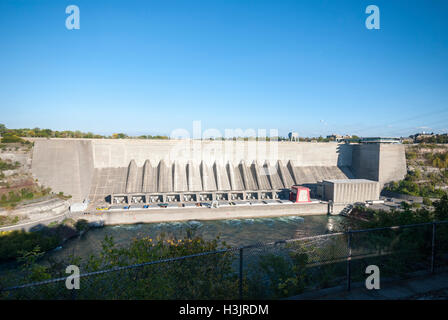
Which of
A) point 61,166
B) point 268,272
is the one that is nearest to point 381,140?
point 268,272

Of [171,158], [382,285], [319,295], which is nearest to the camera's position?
[319,295]

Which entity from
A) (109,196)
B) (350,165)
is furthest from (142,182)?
(350,165)

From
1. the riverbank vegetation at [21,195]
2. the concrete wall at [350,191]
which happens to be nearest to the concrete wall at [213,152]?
the riverbank vegetation at [21,195]

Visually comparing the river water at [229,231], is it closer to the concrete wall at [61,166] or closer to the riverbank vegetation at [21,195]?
the riverbank vegetation at [21,195]

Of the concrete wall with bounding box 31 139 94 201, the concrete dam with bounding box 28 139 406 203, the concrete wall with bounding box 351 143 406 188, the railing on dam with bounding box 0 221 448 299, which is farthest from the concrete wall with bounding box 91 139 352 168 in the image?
the railing on dam with bounding box 0 221 448 299

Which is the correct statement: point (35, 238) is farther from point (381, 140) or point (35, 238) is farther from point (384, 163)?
point (381, 140)
